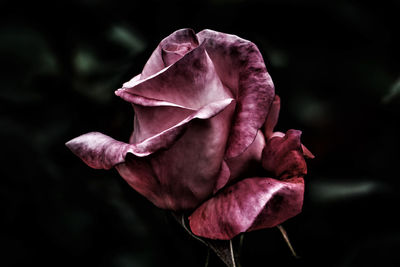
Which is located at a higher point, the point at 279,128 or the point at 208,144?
the point at 208,144

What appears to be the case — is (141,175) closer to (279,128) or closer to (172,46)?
(172,46)

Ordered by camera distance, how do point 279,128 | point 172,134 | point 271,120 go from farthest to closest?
point 279,128 → point 271,120 → point 172,134

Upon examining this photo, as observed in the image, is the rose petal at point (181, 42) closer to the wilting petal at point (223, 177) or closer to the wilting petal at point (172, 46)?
the wilting petal at point (172, 46)

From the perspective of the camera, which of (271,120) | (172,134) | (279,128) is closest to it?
(172,134)

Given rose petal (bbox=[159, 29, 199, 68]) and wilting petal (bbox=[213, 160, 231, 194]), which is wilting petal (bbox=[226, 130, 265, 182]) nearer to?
wilting petal (bbox=[213, 160, 231, 194])

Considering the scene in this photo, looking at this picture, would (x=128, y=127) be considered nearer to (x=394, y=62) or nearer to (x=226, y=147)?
(x=226, y=147)

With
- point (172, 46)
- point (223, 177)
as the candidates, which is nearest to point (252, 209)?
point (223, 177)

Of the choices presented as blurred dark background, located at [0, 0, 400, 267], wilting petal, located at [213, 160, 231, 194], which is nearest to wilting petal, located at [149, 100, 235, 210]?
wilting petal, located at [213, 160, 231, 194]

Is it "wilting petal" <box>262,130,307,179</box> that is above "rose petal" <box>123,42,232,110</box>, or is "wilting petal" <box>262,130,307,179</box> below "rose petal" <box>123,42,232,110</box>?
below
